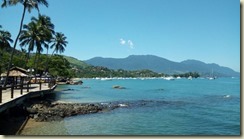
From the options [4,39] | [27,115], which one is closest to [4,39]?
[4,39]

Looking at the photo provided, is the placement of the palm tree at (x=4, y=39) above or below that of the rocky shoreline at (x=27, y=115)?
above

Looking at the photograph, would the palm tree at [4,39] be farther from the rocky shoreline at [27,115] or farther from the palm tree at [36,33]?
the rocky shoreline at [27,115]

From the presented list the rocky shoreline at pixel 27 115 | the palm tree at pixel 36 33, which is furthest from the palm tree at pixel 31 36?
the rocky shoreline at pixel 27 115

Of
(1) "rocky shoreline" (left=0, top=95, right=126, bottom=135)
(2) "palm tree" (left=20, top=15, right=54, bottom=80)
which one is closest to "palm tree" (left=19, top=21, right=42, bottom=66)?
(2) "palm tree" (left=20, top=15, right=54, bottom=80)

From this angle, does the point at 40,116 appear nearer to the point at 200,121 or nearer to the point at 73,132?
the point at 73,132

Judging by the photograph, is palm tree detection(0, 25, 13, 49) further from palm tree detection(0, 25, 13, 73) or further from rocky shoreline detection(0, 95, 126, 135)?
rocky shoreline detection(0, 95, 126, 135)

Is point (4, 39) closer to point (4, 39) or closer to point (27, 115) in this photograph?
point (4, 39)

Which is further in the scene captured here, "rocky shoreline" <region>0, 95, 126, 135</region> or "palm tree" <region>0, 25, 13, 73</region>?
"palm tree" <region>0, 25, 13, 73</region>

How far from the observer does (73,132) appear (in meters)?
13.3

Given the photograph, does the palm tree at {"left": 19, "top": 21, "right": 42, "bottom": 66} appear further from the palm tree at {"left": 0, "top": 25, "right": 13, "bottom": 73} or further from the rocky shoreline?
the rocky shoreline

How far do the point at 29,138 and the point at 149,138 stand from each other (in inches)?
136

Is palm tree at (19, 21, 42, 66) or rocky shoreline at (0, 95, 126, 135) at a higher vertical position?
palm tree at (19, 21, 42, 66)

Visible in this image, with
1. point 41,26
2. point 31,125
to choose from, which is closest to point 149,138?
point 31,125

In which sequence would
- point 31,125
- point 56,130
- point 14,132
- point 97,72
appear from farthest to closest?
point 97,72
point 31,125
point 56,130
point 14,132
